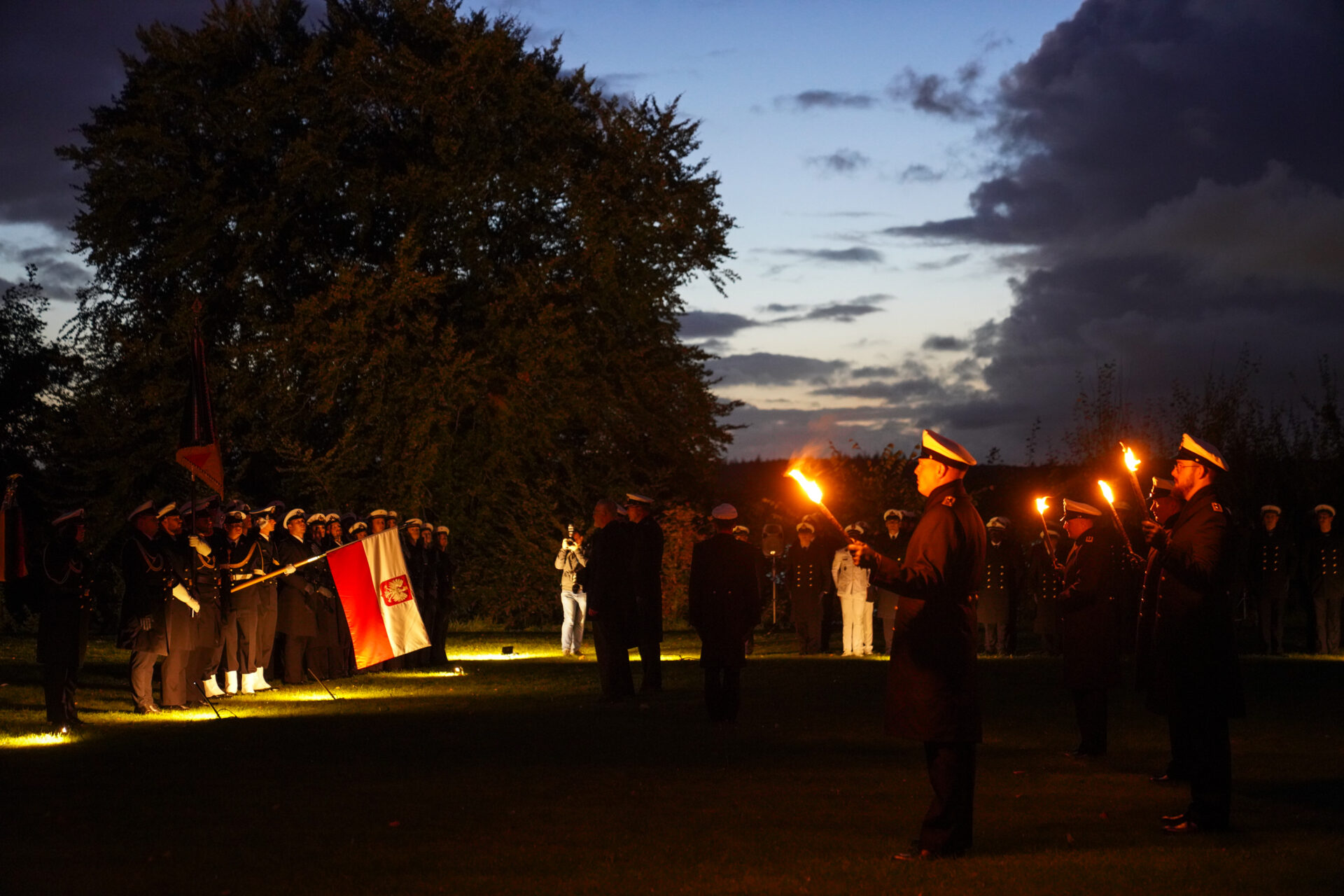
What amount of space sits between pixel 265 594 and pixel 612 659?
17.1ft

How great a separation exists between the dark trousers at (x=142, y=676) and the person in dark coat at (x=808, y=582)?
39.9 feet

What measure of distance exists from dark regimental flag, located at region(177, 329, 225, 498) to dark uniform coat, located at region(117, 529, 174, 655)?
0.94 meters

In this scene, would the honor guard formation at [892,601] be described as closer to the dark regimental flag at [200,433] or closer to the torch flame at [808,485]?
the torch flame at [808,485]

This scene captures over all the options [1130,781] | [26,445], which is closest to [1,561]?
[1130,781]

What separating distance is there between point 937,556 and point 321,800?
462 centimetres

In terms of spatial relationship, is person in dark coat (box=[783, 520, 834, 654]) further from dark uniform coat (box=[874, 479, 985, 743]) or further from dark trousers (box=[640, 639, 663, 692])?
dark uniform coat (box=[874, 479, 985, 743])

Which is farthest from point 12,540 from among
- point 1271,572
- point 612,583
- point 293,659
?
point 1271,572

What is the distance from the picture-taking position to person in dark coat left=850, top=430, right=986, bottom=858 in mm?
8250

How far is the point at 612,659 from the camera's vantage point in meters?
17.7

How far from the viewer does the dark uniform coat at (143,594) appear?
1677 centimetres

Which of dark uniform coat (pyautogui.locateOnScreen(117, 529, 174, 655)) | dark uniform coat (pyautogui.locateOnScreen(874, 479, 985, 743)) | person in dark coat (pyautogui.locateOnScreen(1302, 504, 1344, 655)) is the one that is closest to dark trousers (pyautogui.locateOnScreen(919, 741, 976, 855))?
dark uniform coat (pyautogui.locateOnScreen(874, 479, 985, 743))

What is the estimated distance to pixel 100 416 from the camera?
35312 mm

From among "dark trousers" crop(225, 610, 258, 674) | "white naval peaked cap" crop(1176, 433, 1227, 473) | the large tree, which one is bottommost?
"dark trousers" crop(225, 610, 258, 674)

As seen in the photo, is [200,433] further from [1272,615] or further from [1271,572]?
[1272,615]
